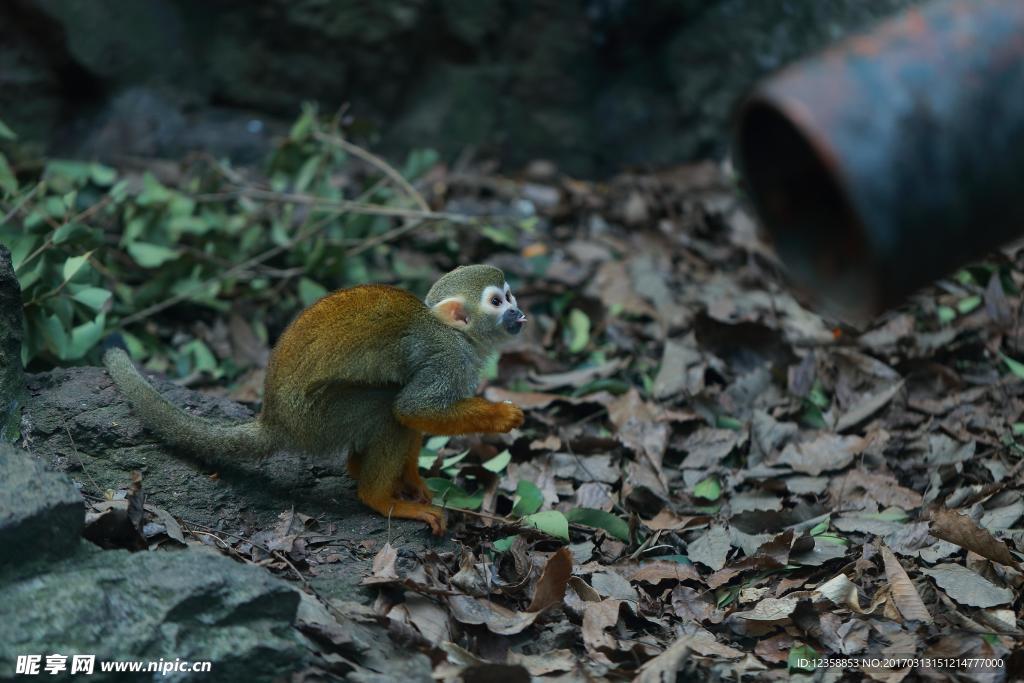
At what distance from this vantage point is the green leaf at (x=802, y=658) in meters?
3.05

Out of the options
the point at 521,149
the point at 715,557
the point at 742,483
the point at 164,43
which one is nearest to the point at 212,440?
the point at 715,557

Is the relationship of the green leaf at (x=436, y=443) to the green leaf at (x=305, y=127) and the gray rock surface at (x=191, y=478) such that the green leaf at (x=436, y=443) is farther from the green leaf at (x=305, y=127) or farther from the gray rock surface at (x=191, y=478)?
the green leaf at (x=305, y=127)

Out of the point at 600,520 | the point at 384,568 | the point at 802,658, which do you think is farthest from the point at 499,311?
the point at 802,658

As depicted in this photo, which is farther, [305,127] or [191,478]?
[305,127]

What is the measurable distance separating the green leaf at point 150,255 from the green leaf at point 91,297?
1.08 meters

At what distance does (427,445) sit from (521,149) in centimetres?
455

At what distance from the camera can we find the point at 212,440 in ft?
11.6

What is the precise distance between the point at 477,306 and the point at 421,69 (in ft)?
15.4

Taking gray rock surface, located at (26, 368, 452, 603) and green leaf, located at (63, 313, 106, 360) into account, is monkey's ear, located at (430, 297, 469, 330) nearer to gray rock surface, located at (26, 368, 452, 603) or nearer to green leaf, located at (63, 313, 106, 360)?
gray rock surface, located at (26, 368, 452, 603)

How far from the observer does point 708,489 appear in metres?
4.25

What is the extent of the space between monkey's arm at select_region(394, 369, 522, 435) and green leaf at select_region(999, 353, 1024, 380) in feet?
8.50

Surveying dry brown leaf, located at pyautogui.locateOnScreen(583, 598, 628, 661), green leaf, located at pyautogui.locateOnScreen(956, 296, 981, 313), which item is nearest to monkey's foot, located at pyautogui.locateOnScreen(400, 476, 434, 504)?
dry brown leaf, located at pyautogui.locateOnScreen(583, 598, 628, 661)

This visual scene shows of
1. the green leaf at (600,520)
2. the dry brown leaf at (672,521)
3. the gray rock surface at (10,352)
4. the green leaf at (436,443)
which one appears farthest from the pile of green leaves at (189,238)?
the dry brown leaf at (672,521)

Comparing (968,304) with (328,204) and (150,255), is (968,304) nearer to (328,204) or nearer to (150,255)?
(328,204)
